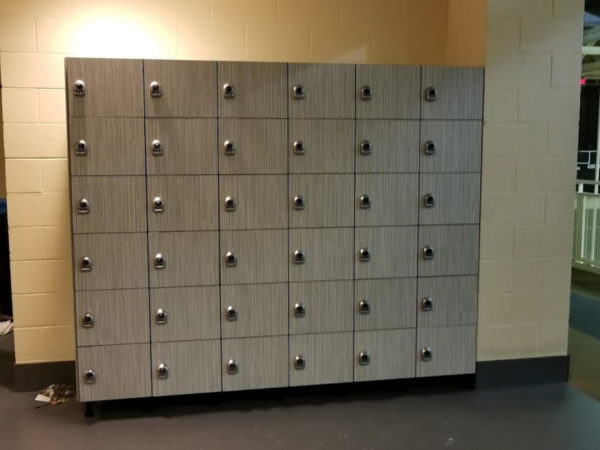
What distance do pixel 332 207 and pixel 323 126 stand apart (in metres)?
0.42

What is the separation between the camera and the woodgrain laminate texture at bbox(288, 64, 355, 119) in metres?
2.67

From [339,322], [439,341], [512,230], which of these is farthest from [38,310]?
[512,230]

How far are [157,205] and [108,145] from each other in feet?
1.21

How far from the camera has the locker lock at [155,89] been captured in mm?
2539

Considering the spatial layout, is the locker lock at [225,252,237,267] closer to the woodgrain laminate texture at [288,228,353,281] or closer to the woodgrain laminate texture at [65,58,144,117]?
the woodgrain laminate texture at [288,228,353,281]

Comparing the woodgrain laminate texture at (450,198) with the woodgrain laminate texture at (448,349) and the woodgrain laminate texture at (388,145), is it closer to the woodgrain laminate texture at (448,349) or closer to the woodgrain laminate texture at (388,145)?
the woodgrain laminate texture at (388,145)

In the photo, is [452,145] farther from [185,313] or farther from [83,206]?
[83,206]

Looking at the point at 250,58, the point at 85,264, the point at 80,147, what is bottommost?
the point at 85,264

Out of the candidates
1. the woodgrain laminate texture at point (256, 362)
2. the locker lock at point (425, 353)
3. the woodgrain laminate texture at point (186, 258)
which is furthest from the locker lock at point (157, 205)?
the locker lock at point (425, 353)

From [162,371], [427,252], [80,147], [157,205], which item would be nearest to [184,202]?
[157,205]

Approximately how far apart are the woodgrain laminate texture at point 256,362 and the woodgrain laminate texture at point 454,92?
1.46 metres

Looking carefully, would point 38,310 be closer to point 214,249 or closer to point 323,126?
point 214,249

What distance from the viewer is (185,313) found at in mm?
2682

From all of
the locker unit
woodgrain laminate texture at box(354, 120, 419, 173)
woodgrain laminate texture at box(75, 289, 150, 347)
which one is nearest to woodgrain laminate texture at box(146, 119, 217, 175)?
the locker unit
